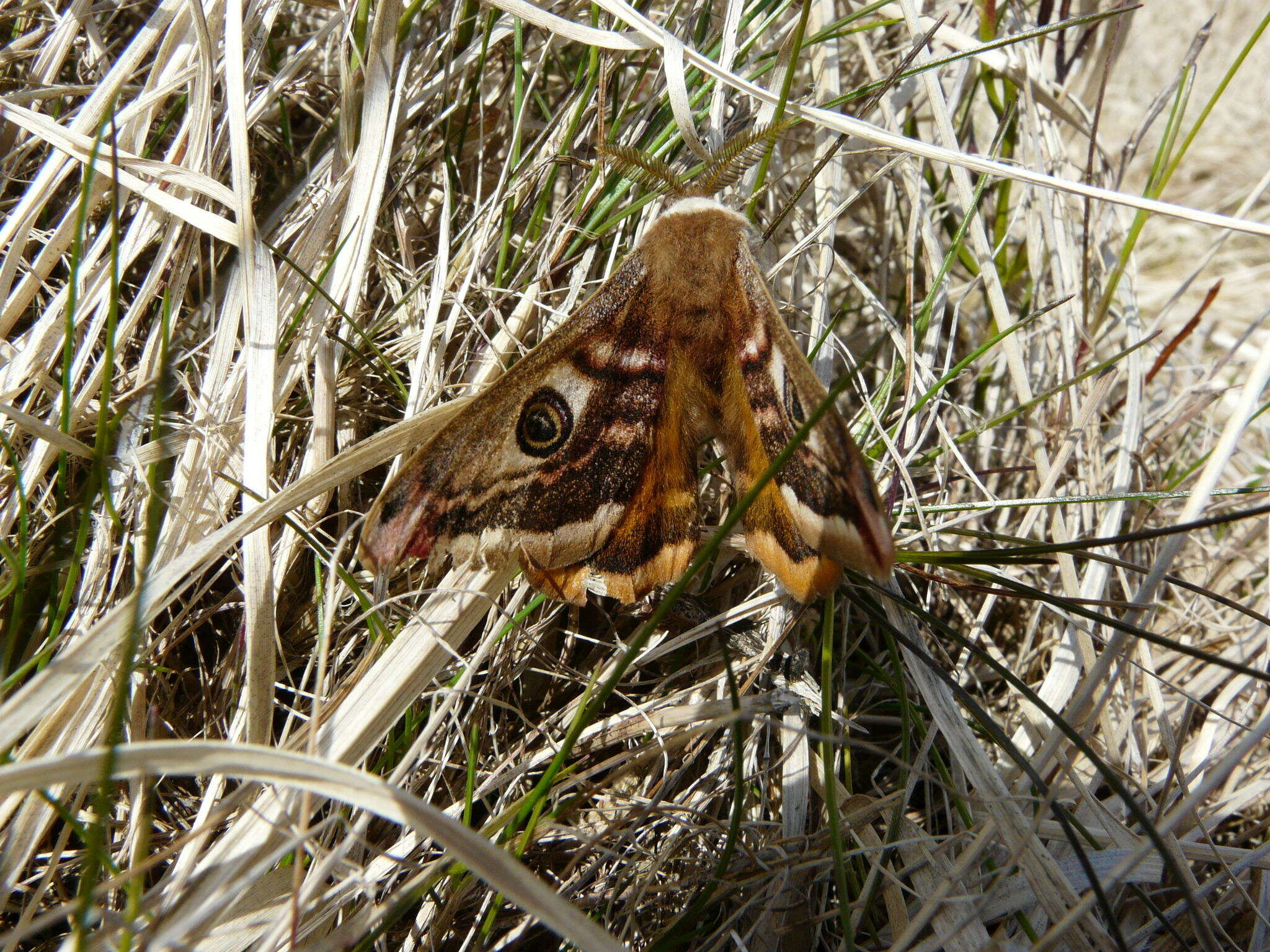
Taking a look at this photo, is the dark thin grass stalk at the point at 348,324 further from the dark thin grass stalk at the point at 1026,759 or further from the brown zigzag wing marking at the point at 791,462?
the dark thin grass stalk at the point at 1026,759

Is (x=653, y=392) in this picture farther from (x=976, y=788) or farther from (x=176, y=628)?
(x=176, y=628)

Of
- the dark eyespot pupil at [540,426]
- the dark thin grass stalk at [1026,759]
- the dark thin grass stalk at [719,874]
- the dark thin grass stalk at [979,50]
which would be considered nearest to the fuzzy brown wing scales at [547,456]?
the dark eyespot pupil at [540,426]

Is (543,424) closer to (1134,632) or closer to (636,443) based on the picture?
(636,443)

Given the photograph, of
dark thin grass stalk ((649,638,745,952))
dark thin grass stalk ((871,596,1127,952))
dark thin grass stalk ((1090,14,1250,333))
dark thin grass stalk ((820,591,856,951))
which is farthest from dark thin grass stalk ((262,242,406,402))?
dark thin grass stalk ((1090,14,1250,333))

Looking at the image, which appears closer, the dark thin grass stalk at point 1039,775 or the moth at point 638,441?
the dark thin grass stalk at point 1039,775

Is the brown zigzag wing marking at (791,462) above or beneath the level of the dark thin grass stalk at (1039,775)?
above

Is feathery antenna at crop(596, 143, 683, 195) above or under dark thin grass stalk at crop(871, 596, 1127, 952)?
above

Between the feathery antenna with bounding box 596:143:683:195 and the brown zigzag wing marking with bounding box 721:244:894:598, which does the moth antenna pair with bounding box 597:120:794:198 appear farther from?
the brown zigzag wing marking with bounding box 721:244:894:598
